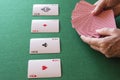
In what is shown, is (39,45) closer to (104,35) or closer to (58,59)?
(58,59)

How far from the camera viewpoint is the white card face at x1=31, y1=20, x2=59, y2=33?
1.00m

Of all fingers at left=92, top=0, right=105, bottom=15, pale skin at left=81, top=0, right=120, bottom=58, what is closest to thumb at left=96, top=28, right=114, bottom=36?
pale skin at left=81, top=0, right=120, bottom=58

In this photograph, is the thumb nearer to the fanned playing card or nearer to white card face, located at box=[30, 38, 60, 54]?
the fanned playing card

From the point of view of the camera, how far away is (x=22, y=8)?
1.12 meters

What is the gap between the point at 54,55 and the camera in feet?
3.03

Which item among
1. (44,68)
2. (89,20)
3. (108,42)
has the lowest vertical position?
(44,68)

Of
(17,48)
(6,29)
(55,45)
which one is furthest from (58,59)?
(6,29)

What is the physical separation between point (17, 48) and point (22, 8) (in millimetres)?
266

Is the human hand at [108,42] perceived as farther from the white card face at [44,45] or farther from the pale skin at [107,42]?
the white card face at [44,45]

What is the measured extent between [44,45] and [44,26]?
12cm

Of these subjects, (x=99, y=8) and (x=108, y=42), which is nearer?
(x=108, y=42)

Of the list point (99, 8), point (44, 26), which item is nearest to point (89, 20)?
point (99, 8)

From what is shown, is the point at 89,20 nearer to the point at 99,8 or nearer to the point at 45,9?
the point at 99,8

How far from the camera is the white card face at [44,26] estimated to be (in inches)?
39.6
